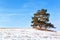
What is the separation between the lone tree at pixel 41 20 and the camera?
28000 mm

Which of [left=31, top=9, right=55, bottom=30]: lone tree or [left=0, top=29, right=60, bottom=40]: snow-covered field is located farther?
[left=31, top=9, right=55, bottom=30]: lone tree

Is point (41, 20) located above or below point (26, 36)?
above

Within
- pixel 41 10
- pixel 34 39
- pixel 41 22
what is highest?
pixel 41 10

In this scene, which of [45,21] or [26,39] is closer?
[26,39]

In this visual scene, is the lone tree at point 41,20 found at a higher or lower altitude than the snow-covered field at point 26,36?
higher

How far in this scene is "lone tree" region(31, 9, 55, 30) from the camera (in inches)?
1102

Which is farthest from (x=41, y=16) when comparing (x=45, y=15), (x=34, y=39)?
(x=34, y=39)

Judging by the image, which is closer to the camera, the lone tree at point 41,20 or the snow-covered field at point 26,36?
the snow-covered field at point 26,36

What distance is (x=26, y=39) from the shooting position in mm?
14148

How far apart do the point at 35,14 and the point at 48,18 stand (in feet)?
6.55

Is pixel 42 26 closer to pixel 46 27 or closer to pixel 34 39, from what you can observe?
A: pixel 46 27

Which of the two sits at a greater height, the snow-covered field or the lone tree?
the lone tree

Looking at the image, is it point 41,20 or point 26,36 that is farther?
point 41,20

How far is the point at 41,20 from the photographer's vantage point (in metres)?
28.0
